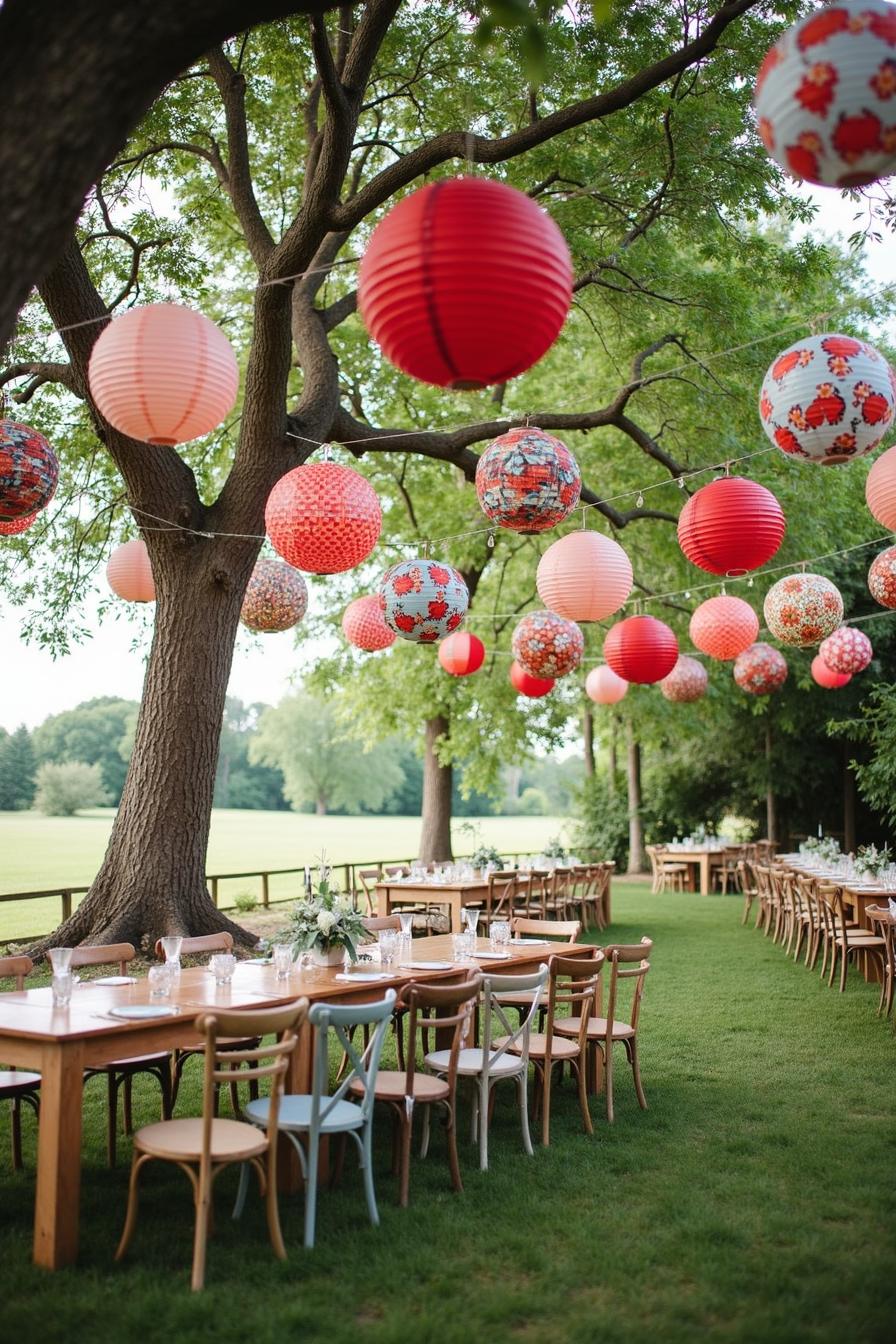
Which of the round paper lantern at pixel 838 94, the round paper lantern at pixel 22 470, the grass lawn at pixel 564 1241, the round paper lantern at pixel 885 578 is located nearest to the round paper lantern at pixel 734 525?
the round paper lantern at pixel 885 578

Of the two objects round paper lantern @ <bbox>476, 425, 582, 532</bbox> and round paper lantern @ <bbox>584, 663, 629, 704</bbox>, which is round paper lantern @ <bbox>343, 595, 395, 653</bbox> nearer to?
round paper lantern @ <bbox>476, 425, 582, 532</bbox>

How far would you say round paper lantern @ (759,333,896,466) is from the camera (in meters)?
5.06

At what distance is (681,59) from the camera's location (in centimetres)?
690

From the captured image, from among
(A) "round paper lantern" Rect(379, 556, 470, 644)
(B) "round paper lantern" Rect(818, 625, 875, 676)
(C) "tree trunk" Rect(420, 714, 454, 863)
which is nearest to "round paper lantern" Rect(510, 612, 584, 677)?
(A) "round paper lantern" Rect(379, 556, 470, 644)

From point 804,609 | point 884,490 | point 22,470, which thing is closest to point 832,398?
point 884,490

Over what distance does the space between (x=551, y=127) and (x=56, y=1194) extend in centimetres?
695

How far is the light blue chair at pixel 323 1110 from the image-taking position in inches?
177

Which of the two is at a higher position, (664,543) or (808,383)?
(664,543)

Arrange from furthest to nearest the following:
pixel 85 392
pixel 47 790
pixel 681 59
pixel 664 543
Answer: pixel 47 790 < pixel 664 543 < pixel 85 392 < pixel 681 59

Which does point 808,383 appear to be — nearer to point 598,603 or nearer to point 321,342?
point 598,603

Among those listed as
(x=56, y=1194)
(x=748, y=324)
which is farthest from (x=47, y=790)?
(x=56, y=1194)

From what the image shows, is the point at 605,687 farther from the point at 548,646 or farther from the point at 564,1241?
the point at 564,1241

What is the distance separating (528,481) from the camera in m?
6.10

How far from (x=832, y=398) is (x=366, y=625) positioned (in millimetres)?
5483
